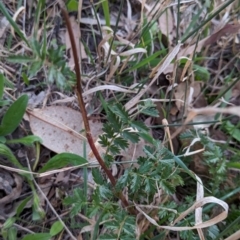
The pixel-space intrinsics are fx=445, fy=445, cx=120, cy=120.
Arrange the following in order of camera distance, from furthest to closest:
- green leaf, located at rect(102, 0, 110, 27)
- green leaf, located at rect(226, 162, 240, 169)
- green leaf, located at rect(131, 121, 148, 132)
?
green leaf, located at rect(102, 0, 110, 27) < green leaf, located at rect(226, 162, 240, 169) < green leaf, located at rect(131, 121, 148, 132)

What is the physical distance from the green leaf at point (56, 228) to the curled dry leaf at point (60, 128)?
195mm

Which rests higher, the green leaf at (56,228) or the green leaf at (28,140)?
the green leaf at (28,140)

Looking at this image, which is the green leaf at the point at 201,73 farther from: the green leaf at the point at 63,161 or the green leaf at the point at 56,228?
the green leaf at the point at 56,228

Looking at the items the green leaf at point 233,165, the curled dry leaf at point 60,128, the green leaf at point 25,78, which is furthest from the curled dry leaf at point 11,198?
the green leaf at point 233,165

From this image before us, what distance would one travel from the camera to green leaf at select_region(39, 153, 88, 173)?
1174 millimetres

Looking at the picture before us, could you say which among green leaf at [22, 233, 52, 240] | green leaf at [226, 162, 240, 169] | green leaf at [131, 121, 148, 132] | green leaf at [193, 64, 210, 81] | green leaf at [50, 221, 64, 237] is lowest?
green leaf at [50, 221, 64, 237]

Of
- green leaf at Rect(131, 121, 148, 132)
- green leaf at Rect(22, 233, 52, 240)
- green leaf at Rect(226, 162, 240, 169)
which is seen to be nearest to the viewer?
green leaf at Rect(131, 121, 148, 132)

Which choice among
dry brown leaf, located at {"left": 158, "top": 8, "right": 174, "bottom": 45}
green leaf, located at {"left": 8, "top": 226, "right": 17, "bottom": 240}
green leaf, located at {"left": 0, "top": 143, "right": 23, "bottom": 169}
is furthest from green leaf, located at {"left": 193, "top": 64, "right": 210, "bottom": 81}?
green leaf, located at {"left": 8, "top": 226, "right": 17, "bottom": 240}

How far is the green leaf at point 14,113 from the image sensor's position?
3.95ft

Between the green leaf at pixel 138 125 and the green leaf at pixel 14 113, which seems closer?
the green leaf at pixel 138 125

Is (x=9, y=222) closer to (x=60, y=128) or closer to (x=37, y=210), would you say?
(x=37, y=210)

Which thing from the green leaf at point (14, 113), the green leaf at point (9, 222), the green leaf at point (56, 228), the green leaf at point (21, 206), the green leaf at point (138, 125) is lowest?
the green leaf at point (56, 228)

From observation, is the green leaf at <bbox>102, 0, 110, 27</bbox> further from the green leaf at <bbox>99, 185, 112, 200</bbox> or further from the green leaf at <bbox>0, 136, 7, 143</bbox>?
the green leaf at <bbox>99, 185, 112, 200</bbox>

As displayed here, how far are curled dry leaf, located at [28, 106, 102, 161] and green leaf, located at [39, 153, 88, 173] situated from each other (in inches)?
2.6
